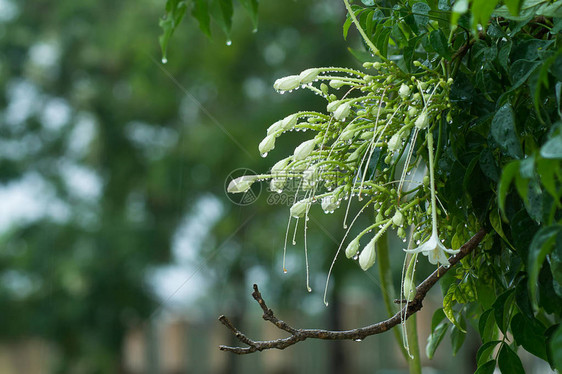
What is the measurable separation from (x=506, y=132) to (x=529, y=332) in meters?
0.09

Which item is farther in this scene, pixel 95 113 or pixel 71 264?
pixel 95 113

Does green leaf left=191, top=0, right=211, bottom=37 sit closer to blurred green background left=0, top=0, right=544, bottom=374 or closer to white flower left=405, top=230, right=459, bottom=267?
white flower left=405, top=230, right=459, bottom=267

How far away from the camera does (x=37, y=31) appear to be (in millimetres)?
2408

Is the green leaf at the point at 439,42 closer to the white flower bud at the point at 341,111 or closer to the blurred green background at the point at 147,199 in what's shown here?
the white flower bud at the point at 341,111

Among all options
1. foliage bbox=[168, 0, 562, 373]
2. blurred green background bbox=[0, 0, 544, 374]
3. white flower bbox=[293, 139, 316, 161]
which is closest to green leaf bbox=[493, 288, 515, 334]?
foliage bbox=[168, 0, 562, 373]

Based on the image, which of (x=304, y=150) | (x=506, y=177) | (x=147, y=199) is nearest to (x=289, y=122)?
(x=304, y=150)

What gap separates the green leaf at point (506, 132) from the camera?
237 mm

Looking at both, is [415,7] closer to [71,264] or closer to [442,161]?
[442,161]

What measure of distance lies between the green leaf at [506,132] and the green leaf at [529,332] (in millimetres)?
79

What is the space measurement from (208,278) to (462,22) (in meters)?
1.65

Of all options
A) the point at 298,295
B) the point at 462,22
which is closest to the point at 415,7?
the point at 462,22

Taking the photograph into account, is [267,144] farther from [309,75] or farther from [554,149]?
[554,149]

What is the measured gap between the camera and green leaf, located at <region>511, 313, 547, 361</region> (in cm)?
27

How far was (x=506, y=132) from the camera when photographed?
0.24m
